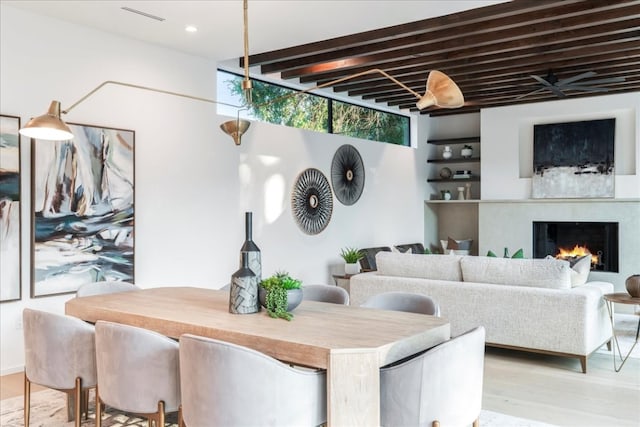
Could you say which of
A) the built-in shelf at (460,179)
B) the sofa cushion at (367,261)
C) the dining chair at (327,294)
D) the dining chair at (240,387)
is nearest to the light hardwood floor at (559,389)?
the dining chair at (327,294)

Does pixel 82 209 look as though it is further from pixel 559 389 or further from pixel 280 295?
pixel 559 389

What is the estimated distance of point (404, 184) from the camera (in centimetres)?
902

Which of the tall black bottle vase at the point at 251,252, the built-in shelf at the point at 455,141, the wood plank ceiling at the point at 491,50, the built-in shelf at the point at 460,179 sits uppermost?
the wood plank ceiling at the point at 491,50

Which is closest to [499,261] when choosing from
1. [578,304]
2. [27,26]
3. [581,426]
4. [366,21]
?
[578,304]

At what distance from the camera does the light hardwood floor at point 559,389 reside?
11.3 feet

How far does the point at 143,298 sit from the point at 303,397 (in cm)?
160

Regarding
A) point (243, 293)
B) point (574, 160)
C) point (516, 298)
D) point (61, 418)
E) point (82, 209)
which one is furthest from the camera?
point (574, 160)

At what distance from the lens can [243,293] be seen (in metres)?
2.77

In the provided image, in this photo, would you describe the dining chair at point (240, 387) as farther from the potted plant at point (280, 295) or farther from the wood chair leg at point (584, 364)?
the wood chair leg at point (584, 364)

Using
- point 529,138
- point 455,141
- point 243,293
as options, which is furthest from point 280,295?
point 455,141

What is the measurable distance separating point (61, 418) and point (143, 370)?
4.89ft

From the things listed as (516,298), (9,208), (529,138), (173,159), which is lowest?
(516,298)

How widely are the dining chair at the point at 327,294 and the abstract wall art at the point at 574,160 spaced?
5.78 m

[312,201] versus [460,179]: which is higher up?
[460,179]
